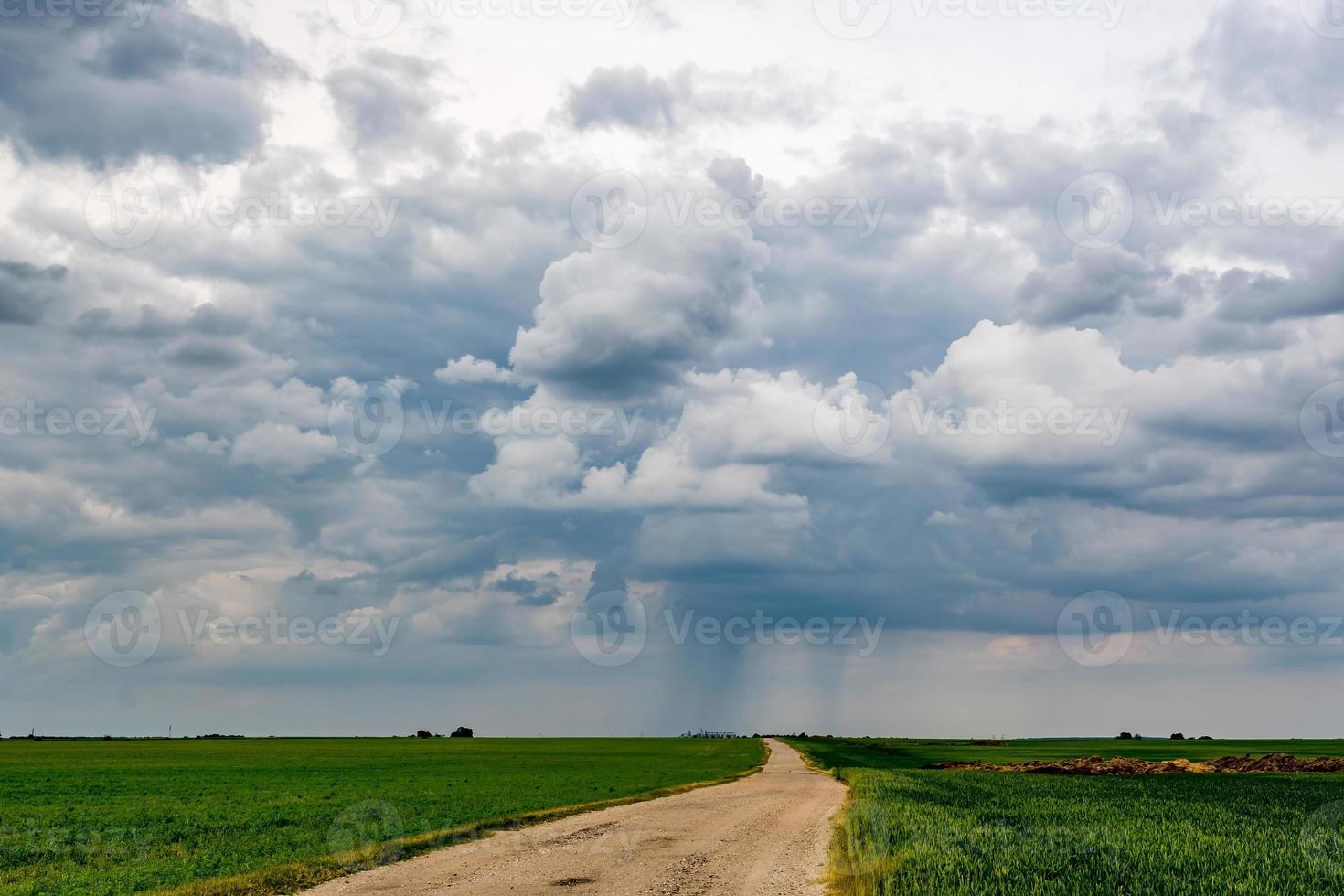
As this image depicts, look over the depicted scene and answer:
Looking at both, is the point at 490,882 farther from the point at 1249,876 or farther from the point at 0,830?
the point at 0,830

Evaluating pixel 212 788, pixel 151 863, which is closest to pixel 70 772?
pixel 212 788

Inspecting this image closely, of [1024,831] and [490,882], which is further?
[1024,831]

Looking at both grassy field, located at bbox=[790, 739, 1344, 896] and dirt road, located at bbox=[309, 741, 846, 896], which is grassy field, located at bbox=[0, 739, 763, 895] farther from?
grassy field, located at bbox=[790, 739, 1344, 896]

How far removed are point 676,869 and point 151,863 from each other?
15832mm

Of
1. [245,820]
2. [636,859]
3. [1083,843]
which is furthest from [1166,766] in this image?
[245,820]

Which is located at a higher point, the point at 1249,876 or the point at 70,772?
the point at 1249,876

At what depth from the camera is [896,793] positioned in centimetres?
4584

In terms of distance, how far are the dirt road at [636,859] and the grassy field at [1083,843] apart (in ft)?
6.32

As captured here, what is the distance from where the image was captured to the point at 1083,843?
88.2ft

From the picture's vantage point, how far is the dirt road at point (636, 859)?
2248cm

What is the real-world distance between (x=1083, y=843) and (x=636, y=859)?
1349 cm

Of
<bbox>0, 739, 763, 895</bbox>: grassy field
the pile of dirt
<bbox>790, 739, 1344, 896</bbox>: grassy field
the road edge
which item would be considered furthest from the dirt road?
the pile of dirt

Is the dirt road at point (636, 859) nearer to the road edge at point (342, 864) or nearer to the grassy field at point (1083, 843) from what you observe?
the road edge at point (342, 864)

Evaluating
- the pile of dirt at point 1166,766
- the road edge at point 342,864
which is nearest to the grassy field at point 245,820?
the road edge at point 342,864
